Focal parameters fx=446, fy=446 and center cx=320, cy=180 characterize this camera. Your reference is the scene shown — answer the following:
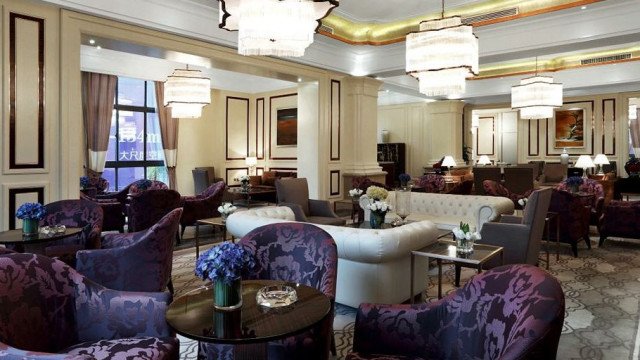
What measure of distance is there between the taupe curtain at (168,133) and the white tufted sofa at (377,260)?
704cm

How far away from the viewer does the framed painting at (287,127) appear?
10555 mm

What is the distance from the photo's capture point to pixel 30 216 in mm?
3152

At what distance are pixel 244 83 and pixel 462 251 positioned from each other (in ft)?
28.9

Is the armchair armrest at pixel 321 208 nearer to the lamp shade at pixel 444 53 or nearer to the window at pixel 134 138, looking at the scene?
the lamp shade at pixel 444 53

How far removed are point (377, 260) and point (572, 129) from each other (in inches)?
416

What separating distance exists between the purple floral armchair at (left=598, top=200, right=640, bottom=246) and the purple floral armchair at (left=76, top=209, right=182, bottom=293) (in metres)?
5.38

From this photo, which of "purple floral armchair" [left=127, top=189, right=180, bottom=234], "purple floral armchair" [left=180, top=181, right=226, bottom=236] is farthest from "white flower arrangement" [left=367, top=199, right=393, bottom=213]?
"purple floral armchair" [left=180, top=181, right=226, bottom=236]

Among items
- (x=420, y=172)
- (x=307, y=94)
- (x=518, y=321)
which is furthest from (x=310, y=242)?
(x=420, y=172)

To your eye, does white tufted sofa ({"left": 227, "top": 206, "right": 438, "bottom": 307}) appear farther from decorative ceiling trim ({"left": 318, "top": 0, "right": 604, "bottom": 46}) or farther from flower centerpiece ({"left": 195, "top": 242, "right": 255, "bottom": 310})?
decorative ceiling trim ({"left": 318, "top": 0, "right": 604, "bottom": 46})

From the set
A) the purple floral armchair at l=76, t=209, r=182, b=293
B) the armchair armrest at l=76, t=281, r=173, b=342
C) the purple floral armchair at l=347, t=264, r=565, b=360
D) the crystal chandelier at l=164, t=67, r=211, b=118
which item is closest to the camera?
the purple floral armchair at l=347, t=264, r=565, b=360

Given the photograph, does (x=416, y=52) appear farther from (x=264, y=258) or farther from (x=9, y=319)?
(x=9, y=319)

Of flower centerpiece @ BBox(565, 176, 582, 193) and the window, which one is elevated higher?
the window

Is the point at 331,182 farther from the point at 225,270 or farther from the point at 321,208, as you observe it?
the point at 225,270

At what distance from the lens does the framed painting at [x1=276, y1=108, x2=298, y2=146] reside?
34.6ft
